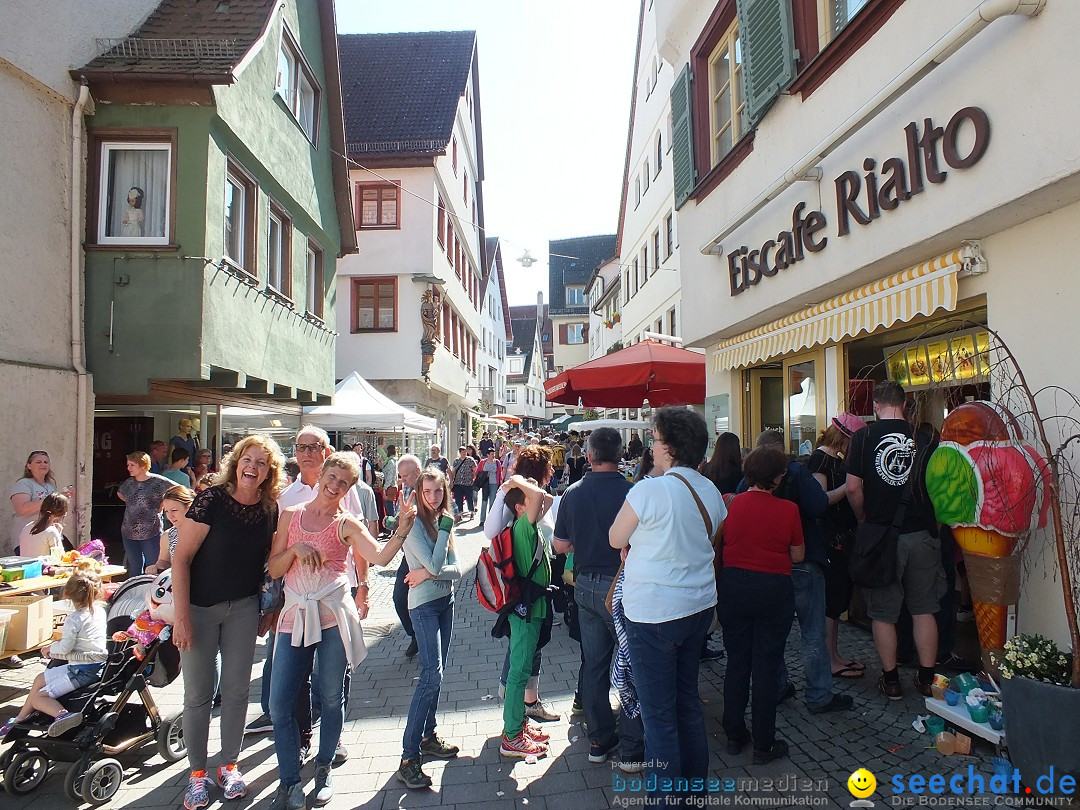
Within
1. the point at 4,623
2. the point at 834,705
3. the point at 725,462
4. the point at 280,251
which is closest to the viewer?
the point at 834,705

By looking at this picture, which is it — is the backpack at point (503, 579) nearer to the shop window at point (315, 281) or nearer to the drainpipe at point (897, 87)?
the drainpipe at point (897, 87)

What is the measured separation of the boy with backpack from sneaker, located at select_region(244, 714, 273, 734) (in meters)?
1.63

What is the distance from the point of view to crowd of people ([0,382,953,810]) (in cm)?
311

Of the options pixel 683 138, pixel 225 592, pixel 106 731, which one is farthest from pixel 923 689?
pixel 683 138

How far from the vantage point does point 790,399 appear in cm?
801

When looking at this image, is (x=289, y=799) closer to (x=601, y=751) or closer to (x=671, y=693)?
(x=601, y=751)

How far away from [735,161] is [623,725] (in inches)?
263

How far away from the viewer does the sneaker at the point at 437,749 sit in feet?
12.6

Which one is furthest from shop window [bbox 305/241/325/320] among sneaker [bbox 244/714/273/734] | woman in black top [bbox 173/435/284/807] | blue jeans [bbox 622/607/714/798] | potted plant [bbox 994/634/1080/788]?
potted plant [bbox 994/634/1080/788]

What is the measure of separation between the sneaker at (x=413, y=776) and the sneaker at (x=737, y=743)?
1.73m

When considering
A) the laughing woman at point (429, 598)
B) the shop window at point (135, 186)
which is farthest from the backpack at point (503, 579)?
the shop window at point (135, 186)

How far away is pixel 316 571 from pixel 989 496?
12.5 ft

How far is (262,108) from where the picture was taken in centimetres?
A: 975

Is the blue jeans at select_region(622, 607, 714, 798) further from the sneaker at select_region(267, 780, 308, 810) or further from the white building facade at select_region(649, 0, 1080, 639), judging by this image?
the white building facade at select_region(649, 0, 1080, 639)
